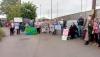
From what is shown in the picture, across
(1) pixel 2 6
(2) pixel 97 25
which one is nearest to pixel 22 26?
(2) pixel 97 25

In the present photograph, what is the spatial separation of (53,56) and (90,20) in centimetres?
717

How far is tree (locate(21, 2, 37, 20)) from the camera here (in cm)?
5041

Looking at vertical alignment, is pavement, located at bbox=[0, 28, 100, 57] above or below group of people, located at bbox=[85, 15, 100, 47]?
below

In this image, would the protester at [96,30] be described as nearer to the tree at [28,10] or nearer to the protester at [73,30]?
the protester at [73,30]

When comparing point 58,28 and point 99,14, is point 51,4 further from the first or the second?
point 99,14

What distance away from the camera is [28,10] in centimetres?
5084

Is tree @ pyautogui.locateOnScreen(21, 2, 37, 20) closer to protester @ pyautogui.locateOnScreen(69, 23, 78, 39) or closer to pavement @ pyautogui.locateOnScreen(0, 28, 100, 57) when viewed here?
protester @ pyautogui.locateOnScreen(69, 23, 78, 39)

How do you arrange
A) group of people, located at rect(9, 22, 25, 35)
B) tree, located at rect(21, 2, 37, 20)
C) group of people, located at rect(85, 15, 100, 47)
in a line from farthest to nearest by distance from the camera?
tree, located at rect(21, 2, 37, 20), group of people, located at rect(9, 22, 25, 35), group of people, located at rect(85, 15, 100, 47)

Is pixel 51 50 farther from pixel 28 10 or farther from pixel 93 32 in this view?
pixel 28 10

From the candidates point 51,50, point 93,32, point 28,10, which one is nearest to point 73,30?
point 93,32

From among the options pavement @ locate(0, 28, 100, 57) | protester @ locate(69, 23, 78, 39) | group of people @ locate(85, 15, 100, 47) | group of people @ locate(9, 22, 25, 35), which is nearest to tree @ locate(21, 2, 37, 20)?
group of people @ locate(9, 22, 25, 35)

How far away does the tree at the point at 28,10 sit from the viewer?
5041cm

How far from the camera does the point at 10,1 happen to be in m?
105

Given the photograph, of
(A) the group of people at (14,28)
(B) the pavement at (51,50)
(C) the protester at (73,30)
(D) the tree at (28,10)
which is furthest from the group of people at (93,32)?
(D) the tree at (28,10)
